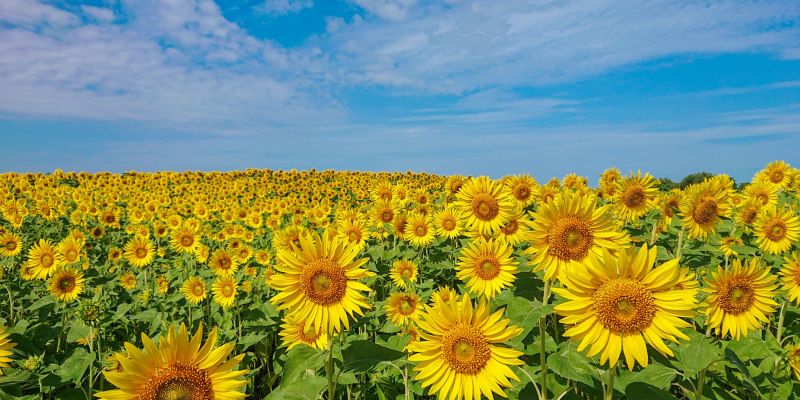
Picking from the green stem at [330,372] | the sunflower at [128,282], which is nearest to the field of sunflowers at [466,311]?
the green stem at [330,372]

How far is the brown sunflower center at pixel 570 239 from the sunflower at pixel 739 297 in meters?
1.31

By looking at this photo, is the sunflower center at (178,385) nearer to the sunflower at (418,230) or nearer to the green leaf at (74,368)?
the green leaf at (74,368)

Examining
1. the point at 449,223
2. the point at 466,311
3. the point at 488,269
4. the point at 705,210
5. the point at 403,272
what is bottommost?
the point at 403,272

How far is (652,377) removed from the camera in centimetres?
316

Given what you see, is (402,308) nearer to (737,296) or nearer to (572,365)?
(572,365)

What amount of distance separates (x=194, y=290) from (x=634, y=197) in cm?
664

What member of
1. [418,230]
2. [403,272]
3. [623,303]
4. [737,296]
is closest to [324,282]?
[623,303]

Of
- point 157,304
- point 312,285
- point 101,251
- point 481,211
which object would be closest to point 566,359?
point 312,285

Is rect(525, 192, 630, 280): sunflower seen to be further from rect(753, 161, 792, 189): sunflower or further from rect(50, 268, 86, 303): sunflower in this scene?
rect(753, 161, 792, 189): sunflower

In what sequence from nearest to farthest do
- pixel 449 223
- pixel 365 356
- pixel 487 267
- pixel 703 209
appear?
pixel 365 356 → pixel 487 267 → pixel 703 209 → pixel 449 223

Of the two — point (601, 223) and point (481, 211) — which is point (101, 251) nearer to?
point (481, 211)

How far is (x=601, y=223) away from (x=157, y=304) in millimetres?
6553

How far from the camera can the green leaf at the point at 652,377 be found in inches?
122

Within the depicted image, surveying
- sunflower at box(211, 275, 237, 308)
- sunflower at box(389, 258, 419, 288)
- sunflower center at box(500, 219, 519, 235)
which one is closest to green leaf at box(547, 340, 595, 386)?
sunflower center at box(500, 219, 519, 235)
